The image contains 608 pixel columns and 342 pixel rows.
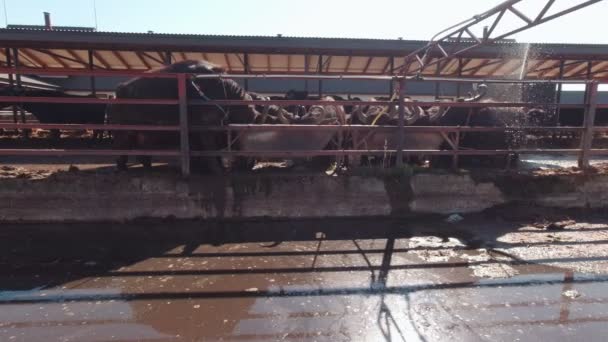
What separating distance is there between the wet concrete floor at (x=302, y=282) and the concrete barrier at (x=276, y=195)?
0.23 m

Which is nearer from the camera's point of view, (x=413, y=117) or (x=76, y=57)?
(x=413, y=117)

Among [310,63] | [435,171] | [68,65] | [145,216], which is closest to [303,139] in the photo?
[435,171]

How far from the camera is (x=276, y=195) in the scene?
203 inches

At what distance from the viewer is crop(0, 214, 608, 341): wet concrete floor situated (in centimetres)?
270

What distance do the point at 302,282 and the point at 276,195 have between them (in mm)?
1921

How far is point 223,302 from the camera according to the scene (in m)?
3.05

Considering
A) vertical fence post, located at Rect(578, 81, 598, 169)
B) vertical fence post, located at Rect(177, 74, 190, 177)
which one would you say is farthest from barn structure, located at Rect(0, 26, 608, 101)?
vertical fence post, located at Rect(177, 74, 190, 177)

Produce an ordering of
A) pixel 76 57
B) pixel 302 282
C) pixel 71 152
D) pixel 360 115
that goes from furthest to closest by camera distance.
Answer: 1. pixel 76 57
2. pixel 360 115
3. pixel 71 152
4. pixel 302 282

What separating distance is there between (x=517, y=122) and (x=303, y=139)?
3896mm

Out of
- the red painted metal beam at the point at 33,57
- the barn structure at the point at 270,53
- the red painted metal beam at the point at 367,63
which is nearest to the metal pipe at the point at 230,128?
the barn structure at the point at 270,53

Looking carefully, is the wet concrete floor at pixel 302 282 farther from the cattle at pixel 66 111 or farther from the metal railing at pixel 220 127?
the cattle at pixel 66 111

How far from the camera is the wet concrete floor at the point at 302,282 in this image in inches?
106

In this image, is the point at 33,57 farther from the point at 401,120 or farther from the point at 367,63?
the point at 401,120

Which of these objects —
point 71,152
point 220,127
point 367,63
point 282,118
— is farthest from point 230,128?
point 367,63
